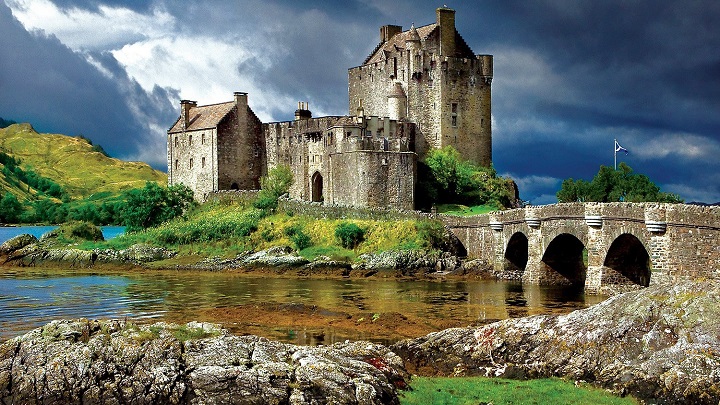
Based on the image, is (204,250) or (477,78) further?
(477,78)

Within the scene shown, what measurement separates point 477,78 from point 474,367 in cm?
5735

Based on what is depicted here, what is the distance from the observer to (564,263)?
50.1 metres

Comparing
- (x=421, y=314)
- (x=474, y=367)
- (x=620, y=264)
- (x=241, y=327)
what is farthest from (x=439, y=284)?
(x=474, y=367)

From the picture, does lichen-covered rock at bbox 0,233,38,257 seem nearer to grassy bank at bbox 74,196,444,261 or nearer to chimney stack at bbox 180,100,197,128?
grassy bank at bbox 74,196,444,261

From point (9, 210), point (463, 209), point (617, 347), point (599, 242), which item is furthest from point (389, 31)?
point (9, 210)

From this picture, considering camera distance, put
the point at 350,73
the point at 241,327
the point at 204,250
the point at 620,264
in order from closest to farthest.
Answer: the point at 241,327
the point at 620,264
the point at 204,250
the point at 350,73

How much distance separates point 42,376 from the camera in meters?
18.7

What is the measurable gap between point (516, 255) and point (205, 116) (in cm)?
3858

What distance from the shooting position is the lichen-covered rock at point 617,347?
19.9 m

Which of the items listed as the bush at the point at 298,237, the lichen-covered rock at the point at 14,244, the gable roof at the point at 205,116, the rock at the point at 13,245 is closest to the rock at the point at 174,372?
the bush at the point at 298,237

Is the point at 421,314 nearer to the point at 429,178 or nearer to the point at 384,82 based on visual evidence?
the point at 429,178

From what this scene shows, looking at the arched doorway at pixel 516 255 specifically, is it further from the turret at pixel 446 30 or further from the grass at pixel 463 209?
the turret at pixel 446 30

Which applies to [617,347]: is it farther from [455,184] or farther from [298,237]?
[455,184]

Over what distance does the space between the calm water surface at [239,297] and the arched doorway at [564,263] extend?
6.87 feet
